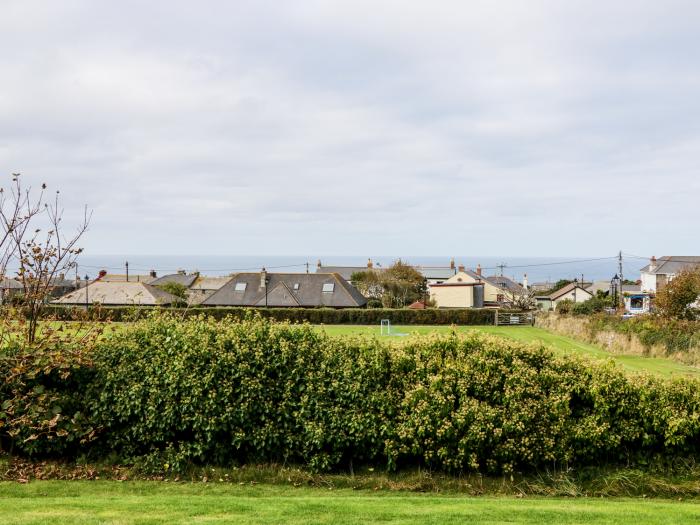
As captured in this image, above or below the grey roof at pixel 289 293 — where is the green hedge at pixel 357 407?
below

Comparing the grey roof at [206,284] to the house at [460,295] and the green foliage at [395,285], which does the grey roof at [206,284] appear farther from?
the house at [460,295]

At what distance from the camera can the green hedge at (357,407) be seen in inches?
372

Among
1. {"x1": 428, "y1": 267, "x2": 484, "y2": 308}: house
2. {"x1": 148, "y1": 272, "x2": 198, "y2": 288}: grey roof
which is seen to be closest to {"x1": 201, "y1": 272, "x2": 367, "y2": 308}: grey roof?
{"x1": 428, "y1": 267, "x2": 484, "y2": 308}: house

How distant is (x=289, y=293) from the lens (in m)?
59.6

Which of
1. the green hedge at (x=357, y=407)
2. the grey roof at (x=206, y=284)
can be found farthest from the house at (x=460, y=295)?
the green hedge at (x=357, y=407)

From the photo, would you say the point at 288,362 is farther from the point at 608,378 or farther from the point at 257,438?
the point at 608,378

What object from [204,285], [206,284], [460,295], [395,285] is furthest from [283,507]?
[206,284]

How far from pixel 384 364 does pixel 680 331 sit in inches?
774

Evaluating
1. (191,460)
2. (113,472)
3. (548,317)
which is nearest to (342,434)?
(191,460)

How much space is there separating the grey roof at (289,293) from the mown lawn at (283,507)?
50056 millimetres

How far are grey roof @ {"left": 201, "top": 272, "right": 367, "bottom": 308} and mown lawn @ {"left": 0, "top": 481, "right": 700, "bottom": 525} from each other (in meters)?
50.1

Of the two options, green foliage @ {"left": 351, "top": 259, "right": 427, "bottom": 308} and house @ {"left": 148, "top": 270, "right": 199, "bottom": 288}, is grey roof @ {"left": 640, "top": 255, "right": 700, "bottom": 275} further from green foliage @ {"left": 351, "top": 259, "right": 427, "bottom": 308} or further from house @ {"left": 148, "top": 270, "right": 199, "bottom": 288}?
house @ {"left": 148, "top": 270, "right": 199, "bottom": 288}

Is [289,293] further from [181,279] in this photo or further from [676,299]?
[181,279]

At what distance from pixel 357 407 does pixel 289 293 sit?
5030 centimetres
